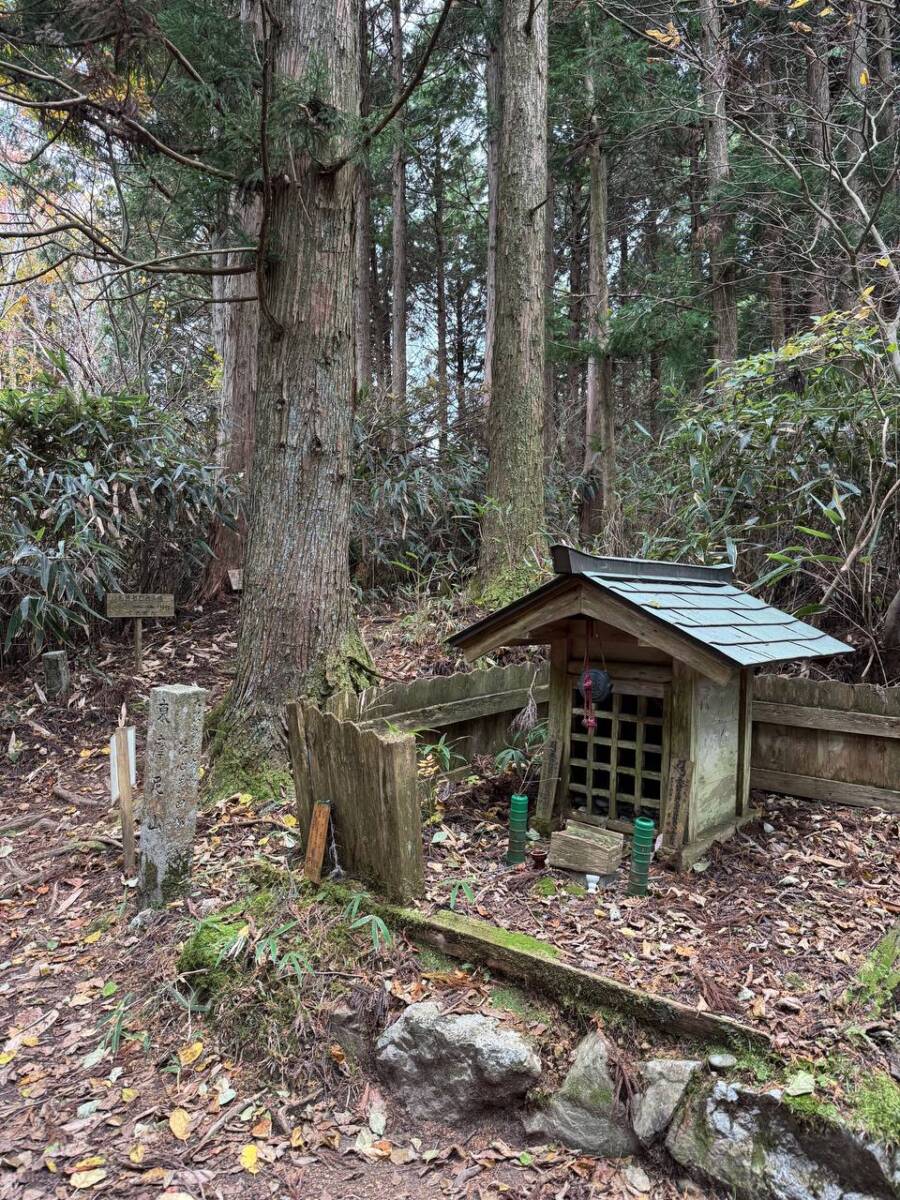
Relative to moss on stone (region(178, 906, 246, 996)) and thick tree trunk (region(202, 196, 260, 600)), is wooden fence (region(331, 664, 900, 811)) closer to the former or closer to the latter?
moss on stone (region(178, 906, 246, 996))

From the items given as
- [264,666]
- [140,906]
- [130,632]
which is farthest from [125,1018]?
[130,632]

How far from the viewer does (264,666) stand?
12.8 ft

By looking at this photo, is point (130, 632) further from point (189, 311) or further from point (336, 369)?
point (189, 311)

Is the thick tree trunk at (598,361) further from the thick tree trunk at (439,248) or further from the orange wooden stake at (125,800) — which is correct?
the orange wooden stake at (125,800)

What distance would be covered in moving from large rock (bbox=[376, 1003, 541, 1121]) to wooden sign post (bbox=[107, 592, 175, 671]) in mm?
3821

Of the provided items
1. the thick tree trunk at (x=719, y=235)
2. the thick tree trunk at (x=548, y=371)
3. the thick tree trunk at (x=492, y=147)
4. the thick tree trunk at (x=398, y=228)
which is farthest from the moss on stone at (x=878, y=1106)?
the thick tree trunk at (x=398, y=228)

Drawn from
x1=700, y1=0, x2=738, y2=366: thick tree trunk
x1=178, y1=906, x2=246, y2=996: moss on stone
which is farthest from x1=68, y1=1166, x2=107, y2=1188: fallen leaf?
x1=700, y1=0, x2=738, y2=366: thick tree trunk

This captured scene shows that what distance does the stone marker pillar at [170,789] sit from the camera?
9.98 feet

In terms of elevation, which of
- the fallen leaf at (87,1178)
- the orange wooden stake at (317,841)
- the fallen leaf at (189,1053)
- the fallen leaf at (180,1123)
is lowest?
the fallen leaf at (87,1178)

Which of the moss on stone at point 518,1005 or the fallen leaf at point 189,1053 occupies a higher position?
the moss on stone at point 518,1005

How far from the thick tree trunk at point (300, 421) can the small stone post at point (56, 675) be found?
2.33m

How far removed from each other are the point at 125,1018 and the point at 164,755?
3.27ft

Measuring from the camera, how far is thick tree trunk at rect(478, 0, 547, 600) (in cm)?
591

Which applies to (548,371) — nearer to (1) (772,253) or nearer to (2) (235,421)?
(1) (772,253)
